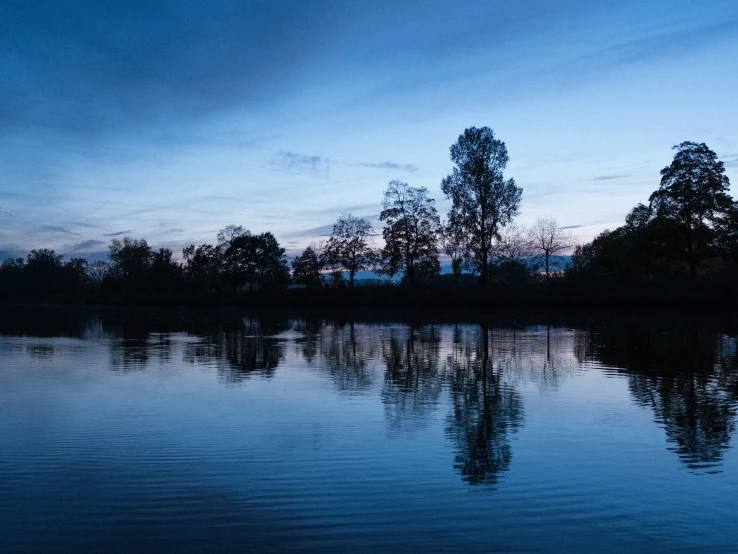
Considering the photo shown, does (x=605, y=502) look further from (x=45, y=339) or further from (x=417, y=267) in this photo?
(x=417, y=267)

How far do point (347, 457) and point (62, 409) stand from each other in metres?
7.04

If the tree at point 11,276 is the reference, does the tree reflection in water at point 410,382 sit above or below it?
below

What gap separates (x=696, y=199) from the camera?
58719mm

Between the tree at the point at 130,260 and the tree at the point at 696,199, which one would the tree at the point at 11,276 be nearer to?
the tree at the point at 130,260

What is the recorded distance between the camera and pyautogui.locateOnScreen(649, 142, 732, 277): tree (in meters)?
58.3

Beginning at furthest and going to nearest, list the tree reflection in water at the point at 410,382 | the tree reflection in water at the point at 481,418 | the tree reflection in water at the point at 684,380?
the tree reflection in water at the point at 410,382 → the tree reflection in water at the point at 684,380 → the tree reflection in water at the point at 481,418

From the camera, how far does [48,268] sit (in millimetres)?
147625

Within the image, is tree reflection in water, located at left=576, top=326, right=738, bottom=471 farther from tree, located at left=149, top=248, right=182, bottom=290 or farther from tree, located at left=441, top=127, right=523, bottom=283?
tree, located at left=149, top=248, right=182, bottom=290

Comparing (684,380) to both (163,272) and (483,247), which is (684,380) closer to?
(483,247)

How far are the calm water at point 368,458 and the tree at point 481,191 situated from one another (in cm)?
4274

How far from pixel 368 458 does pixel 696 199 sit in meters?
58.0

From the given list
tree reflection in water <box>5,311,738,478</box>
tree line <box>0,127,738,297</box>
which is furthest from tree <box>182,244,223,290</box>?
tree reflection in water <box>5,311,738,478</box>

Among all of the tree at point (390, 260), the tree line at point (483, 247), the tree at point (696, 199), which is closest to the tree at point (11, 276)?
the tree line at point (483, 247)

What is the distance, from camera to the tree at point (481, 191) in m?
63.2
